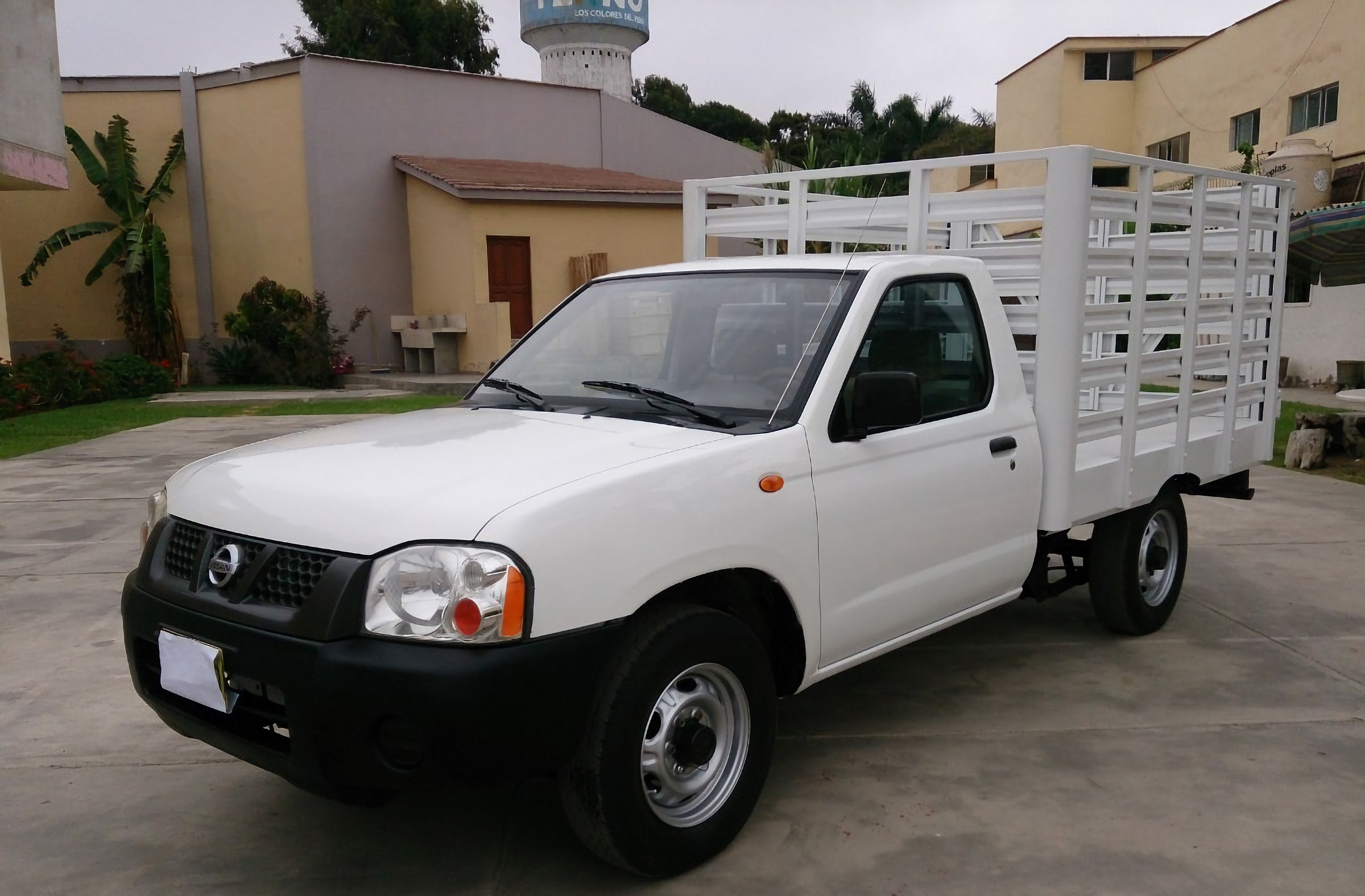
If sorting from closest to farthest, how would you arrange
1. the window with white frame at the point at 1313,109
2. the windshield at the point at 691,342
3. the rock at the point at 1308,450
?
the windshield at the point at 691,342 → the rock at the point at 1308,450 → the window with white frame at the point at 1313,109

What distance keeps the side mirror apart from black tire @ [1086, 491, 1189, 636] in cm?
218

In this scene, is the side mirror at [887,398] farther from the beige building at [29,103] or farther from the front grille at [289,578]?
the beige building at [29,103]

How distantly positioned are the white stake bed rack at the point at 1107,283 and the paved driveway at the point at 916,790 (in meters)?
0.83

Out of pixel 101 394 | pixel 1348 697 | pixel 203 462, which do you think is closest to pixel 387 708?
pixel 203 462

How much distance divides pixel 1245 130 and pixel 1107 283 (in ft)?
76.4

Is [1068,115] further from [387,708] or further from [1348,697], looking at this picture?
[387,708]

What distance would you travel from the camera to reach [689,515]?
317 cm

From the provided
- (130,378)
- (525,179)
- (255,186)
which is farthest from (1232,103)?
(130,378)

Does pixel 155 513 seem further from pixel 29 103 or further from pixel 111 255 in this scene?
pixel 111 255

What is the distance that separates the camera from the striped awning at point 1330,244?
10922mm

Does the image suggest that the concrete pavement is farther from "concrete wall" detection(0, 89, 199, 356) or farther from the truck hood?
the truck hood

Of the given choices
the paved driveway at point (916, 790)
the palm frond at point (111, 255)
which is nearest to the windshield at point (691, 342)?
the paved driveway at point (916, 790)

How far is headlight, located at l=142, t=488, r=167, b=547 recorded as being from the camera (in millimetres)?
3508

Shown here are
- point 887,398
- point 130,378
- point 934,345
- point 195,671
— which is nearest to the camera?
point 195,671
